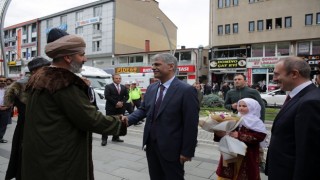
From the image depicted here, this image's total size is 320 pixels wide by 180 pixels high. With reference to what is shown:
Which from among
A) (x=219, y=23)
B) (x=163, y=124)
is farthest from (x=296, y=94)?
(x=219, y=23)

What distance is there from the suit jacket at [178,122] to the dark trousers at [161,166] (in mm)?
80

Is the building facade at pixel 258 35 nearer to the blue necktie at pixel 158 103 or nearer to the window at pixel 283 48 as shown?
the window at pixel 283 48

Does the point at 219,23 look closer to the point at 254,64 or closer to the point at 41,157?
the point at 254,64

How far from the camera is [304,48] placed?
3034 centimetres

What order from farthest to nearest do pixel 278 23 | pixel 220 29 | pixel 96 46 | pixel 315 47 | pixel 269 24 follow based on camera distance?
pixel 96 46, pixel 220 29, pixel 269 24, pixel 278 23, pixel 315 47

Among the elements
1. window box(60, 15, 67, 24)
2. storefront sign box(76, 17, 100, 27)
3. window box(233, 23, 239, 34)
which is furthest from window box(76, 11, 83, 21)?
window box(233, 23, 239, 34)

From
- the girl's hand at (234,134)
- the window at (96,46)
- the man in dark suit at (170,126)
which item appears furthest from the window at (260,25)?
the man in dark suit at (170,126)

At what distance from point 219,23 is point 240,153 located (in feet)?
108

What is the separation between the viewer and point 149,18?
51094 millimetres

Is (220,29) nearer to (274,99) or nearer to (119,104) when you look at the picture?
(274,99)

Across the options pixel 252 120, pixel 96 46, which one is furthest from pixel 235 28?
pixel 252 120

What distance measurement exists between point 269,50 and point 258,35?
1.98 m

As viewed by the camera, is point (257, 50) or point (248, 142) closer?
point (248, 142)

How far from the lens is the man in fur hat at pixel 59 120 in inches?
90.9
